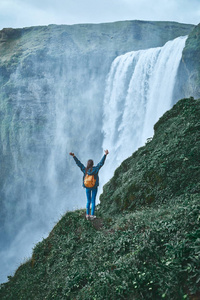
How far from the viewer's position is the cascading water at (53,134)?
3247cm

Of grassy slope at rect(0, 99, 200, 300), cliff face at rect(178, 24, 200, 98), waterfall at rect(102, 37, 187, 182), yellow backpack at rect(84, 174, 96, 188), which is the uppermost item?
waterfall at rect(102, 37, 187, 182)

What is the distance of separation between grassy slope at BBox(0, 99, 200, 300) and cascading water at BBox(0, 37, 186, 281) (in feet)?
75.1

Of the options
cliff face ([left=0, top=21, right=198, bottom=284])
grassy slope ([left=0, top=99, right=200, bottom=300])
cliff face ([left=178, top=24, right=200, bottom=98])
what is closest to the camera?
grassy slope ([left=0, top=99, right=200, bottom=300])

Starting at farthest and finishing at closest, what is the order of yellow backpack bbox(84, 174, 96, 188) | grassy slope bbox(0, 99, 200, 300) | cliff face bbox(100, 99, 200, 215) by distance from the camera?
1. cliff face bbox(100, 99, 200, 215)
2. yellow backpack bbox(84, 174, 96, 188)
3. grassy slope bbox(0, 99, 200, 300)

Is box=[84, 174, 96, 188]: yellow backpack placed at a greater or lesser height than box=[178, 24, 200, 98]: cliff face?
lesser

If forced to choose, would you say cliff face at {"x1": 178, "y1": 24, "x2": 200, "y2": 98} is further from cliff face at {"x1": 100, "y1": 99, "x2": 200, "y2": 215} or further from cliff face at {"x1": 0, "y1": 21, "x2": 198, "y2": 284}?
cliff face at {"x1": 100, "y1": 99, "x2": 200, "y2": 215}

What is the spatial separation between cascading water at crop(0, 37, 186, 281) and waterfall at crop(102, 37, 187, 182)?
0.21 metres

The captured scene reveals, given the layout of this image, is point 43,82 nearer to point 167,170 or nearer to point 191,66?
point 191,66

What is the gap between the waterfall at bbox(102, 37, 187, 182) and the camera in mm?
25005

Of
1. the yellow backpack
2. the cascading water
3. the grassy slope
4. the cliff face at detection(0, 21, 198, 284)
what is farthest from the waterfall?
the yellow backpack

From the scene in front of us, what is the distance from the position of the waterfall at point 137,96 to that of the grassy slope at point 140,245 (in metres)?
17.1

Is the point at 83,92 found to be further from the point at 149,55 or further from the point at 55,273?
the point at 55,273

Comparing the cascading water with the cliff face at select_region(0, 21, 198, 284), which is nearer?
the cascading water

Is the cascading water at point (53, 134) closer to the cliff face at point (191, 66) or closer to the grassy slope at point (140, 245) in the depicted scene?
the cliff face at point (191, 66)
